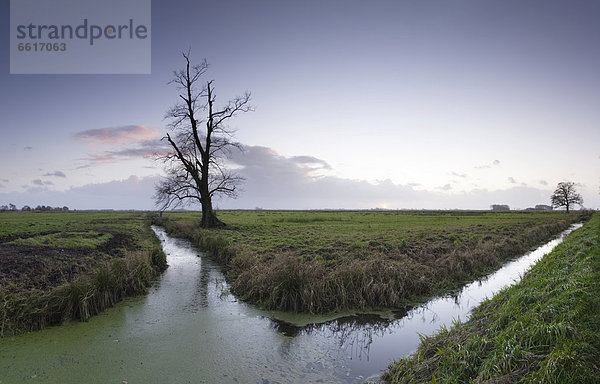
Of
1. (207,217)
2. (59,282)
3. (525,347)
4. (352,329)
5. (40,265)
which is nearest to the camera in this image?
(525,347)

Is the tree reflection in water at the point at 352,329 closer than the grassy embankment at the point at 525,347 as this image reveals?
No

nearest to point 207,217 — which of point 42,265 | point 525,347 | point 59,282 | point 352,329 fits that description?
point 42,265

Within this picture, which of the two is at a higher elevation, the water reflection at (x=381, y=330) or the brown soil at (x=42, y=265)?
the brown soil at (x=42, y=265)

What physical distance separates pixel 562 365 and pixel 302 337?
4.72m

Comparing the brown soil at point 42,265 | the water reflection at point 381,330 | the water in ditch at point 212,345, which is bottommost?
the water reflection at point 381,330

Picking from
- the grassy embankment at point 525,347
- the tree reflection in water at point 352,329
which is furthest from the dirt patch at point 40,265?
the grassy embankment at point 525,347

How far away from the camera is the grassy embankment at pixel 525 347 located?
3695mm

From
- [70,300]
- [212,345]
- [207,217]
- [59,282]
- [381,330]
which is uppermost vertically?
[207,217]

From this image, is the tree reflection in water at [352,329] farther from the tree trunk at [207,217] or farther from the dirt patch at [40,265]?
the tree trunk at [207,217]

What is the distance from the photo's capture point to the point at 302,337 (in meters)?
6.77

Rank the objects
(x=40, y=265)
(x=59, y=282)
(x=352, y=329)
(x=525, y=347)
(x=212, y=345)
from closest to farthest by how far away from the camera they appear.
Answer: (x=525, y=347) → (x=212, y=345) → (x=352, y=329) → (x=59, y=282) → (x=40, y=265)

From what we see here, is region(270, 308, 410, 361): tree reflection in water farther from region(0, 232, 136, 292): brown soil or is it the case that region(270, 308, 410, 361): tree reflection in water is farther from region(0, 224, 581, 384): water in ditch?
region(0, 232, 136, 292): brown soil

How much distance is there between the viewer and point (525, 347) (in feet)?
14.4

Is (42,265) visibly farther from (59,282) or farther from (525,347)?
(525,347)
